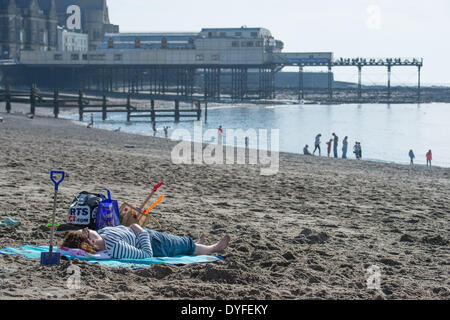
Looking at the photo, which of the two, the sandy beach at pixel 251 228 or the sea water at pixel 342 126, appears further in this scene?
the sea water at pixel 342 126

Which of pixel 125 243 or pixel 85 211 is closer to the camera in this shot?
pixel 125 243

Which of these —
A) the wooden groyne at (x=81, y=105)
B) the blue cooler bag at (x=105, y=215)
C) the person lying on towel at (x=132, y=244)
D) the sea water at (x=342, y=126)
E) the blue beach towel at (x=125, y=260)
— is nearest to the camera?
the blue beach towel at (x=125, y=260)

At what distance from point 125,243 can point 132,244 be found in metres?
0.13

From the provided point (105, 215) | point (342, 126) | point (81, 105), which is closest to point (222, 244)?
point (105, 215)

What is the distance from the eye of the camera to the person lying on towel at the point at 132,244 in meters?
6.09

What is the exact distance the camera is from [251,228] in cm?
816

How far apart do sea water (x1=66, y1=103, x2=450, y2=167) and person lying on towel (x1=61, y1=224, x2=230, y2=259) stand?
24.7 metres

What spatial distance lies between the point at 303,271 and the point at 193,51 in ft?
224

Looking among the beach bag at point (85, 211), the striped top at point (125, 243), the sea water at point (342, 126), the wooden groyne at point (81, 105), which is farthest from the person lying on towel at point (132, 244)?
the wooden groyne at point (81, 105)

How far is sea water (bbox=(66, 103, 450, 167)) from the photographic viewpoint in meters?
36.3

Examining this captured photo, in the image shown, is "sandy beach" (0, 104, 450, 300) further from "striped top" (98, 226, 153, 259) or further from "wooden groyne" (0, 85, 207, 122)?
"wooden groyne" (0, 85, 207, 122)

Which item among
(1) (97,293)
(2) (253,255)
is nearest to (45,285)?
(1) (97,293)

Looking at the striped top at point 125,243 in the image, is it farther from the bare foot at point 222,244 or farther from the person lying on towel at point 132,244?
the bare foot at point 222,244

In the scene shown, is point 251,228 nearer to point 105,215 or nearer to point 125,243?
point 105,215
